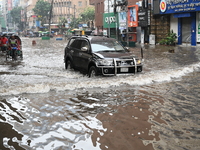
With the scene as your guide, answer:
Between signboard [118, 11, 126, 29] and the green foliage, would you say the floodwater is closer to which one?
the green foliage

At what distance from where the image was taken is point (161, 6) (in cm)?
3400

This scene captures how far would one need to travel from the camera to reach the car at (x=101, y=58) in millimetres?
10781

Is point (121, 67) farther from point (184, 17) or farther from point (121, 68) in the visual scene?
point (184, 17)

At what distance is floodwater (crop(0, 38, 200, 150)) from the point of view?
4.81 m

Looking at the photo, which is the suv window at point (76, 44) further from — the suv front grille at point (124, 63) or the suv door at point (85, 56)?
the suv front grille at point (124, 63)

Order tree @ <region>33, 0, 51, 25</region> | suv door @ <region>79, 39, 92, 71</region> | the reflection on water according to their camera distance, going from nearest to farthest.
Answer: the reflection on water, suv door @ <region>79, 39, 92, 71</region>, tree @ <region>33, 0, 51, 25</region>

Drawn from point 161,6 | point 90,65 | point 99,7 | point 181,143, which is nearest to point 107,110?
point 181,143

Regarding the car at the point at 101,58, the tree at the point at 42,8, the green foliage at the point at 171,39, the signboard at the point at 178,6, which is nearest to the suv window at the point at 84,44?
the car at the point at 101,58

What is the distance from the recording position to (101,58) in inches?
427

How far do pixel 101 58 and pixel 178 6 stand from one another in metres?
22.6

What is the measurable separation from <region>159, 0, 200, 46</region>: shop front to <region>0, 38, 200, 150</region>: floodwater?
68.7 feet

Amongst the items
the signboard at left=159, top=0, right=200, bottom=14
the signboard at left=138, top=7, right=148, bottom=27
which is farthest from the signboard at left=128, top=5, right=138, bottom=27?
the signboard at left=159, top=0, right=200, bottom=14

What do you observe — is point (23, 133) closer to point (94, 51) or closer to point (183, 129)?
point (183, 129)

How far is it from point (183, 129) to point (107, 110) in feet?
6.32
